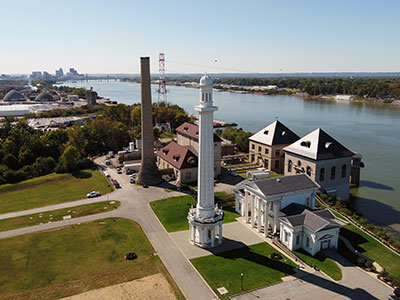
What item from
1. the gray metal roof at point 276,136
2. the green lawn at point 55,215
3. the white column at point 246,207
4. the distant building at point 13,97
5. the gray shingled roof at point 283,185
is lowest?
the green lawn at point 55,215

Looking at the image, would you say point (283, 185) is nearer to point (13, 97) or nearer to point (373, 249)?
point (373, 249)

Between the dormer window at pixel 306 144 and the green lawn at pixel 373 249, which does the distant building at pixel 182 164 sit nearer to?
the dormer window at pixel 306 144

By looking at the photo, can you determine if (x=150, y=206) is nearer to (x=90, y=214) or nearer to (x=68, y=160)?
(x=90, y=214)

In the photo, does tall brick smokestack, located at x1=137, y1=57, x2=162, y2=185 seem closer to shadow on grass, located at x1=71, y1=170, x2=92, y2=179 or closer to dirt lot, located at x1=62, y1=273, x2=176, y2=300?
shadow on grass, located at x1=71, y1=170, x2=92, y2=179

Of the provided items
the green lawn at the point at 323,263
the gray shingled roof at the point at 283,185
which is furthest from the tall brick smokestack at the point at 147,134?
the green lawn at the point at 323,263

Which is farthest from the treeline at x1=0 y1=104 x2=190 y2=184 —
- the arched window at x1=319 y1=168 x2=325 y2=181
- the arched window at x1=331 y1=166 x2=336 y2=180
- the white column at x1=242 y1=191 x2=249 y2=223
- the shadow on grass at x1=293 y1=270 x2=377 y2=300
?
the shadow on grass at x1=293 y1=270 x2=377 y2=300

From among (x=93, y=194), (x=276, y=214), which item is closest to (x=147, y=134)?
(x=93, y=194)

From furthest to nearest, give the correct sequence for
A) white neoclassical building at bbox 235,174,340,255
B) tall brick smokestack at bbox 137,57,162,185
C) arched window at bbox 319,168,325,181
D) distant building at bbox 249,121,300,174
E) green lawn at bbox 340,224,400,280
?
distant building at bbox 249,121,300,174
tall brick smokestack at bbox 137,57,162,185
arched window at bbox 319,168,325,181
white neoclassical building at bbox 235,174,340,255
green lawn at bbox 340,224,400,280
